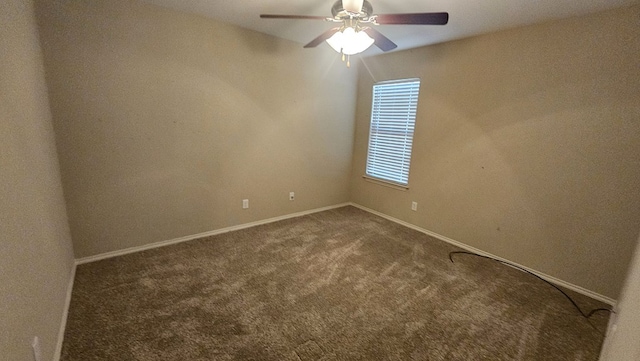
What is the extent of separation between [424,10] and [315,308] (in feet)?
8.93

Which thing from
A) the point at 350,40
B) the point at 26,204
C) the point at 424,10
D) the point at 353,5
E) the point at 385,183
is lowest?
the point at 385,183

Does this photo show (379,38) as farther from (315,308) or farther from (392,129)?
(315,308)

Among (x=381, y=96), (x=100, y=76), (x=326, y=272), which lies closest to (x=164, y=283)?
(x=326, y=272)

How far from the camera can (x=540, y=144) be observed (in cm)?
255

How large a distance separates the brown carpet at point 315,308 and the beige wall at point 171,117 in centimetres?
51

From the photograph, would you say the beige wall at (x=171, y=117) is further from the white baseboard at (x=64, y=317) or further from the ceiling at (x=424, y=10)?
the white baseboard at (x=64, y=317)

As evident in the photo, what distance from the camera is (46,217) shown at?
163 centimetres

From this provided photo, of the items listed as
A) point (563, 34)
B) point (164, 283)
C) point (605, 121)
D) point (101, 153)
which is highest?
point (563, 34)

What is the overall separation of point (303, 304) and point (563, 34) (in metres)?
3.27

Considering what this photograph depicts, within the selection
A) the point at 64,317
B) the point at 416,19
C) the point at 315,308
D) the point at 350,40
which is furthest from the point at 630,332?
the point at 64,317

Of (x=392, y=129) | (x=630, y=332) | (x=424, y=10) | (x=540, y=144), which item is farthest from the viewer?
(x=392, y=129)

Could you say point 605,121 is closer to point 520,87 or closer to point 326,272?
point 520,87

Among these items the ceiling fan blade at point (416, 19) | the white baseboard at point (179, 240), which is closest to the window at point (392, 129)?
the white baseboard at point (179, 240)

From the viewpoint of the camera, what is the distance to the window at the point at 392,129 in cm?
365
